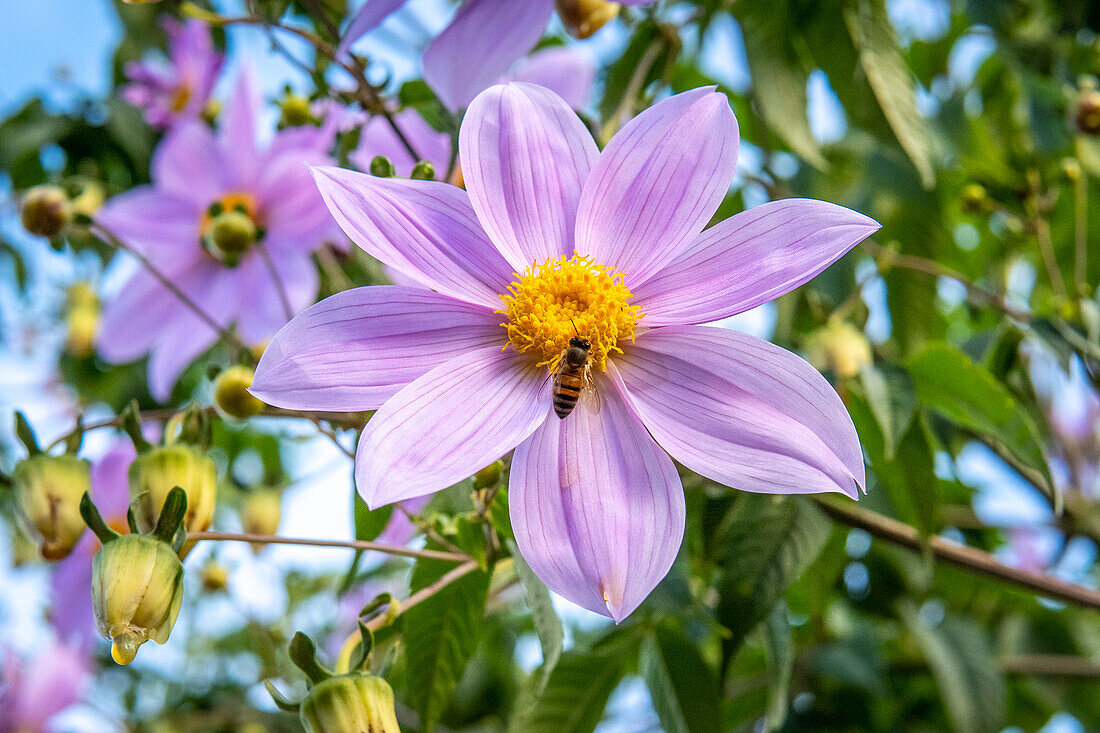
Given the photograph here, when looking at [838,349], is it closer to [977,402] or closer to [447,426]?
[977,402]

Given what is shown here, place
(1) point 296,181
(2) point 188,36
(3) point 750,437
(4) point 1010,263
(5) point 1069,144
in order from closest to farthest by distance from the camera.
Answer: (3) point 750,437 < (1) point 296,181 < (5) point 1069,144 < (2) point 188,36 < (4) point 1010,263

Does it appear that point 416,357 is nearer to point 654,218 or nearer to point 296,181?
point 654,218

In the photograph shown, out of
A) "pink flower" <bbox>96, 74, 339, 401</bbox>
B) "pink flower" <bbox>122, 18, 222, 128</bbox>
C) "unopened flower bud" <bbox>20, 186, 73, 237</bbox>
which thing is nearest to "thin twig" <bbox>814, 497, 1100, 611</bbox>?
"pink flower" <bbox>96, 74, 339, 401</bbox>

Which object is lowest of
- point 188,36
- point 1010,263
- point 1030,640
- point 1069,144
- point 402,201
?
point 1030,640

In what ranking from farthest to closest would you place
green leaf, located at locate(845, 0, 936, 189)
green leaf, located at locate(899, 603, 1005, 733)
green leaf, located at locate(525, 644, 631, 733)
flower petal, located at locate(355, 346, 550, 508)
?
green leaf, located at locate(899, 603, 1005, 733)
green leaf, located at locate(845, 0, 936, 189)
green leaf, located at locate(525, 644, 631, 733)
flower petal, located at locate(355, 346, 550, 508)

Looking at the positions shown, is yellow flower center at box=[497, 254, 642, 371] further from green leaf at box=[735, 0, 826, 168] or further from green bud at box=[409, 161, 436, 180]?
green leaf at box=[735, 0, 826, 168]

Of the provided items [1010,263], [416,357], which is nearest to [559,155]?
[416,357]
